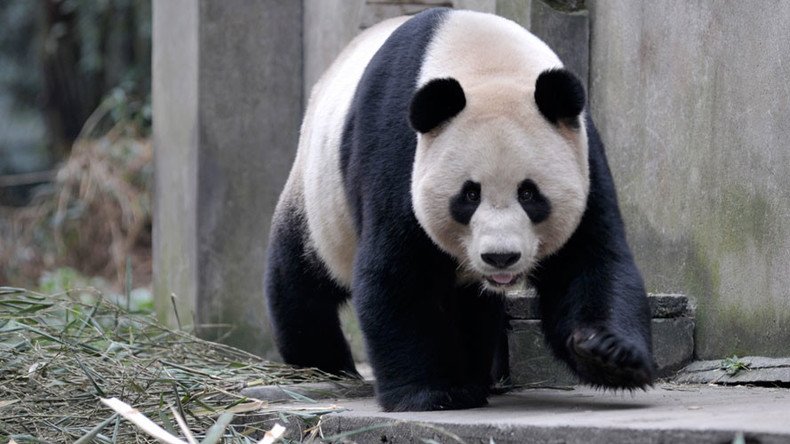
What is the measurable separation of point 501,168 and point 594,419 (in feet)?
3.08

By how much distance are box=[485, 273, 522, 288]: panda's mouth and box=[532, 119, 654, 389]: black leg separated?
232 millimetres

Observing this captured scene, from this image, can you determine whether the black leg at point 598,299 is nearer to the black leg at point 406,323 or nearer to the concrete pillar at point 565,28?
the black leg at point 406,323

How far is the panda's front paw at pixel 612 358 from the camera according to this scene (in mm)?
4090

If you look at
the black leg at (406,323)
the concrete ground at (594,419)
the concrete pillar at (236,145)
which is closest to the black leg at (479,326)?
the concrete ground at (594,419)

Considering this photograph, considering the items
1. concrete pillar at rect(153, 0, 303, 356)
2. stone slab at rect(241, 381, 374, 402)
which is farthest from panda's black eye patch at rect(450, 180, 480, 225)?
concrete pillar at rect(153, 0, 303, 356)

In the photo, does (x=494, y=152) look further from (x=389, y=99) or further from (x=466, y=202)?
(x=389, y=99)

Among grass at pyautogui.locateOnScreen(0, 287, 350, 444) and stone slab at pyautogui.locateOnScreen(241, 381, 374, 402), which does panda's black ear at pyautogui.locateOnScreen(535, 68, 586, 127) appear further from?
Result: stone slab at pyautogui.locateOnScreen(241, 381, 374, 402)

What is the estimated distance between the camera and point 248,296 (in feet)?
26.6

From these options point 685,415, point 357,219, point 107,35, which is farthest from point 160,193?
point 107,35

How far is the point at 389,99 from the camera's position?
474 cm

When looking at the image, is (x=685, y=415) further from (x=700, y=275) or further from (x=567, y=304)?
(x=700, y=275)

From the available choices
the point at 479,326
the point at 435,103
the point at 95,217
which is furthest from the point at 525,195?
the point at 95,217

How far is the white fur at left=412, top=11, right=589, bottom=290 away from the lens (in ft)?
13.7

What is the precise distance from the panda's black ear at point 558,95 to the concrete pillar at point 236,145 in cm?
403
